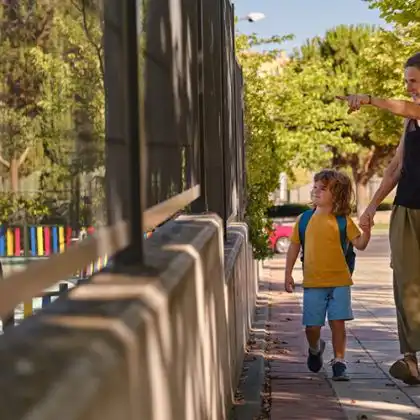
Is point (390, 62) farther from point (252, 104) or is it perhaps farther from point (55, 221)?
point (55, 221)

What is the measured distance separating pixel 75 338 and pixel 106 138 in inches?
35.1

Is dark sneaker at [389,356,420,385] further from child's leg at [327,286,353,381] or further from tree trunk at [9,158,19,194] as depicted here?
tree trunk at [9,158,19,194]

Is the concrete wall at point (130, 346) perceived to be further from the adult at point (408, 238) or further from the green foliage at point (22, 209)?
the adult at point (408, 238)

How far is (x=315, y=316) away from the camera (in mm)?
7477

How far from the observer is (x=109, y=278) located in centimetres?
293

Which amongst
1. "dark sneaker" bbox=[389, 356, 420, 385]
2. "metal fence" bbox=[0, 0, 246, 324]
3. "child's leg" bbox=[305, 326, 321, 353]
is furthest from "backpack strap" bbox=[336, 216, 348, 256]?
"metal fence" bbox=[0, 0, 246, 324]

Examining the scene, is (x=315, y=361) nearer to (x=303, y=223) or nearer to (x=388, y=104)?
(x=303, y=223)

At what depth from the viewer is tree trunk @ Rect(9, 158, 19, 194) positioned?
2061 millimetres

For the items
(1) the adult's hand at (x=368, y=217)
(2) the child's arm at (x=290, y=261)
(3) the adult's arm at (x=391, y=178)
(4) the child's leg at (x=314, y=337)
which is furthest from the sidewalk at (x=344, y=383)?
(3) the adult's arm at (x=391, y=178)

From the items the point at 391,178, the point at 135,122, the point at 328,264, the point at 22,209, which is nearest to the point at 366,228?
the point at 391,178

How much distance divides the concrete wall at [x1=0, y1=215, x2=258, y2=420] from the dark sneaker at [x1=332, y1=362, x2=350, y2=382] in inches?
95.7

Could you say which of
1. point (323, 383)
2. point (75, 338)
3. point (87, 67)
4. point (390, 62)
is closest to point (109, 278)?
point (87, 67)

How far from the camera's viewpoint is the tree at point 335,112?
36938 mm

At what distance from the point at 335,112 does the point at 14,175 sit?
4611cm
